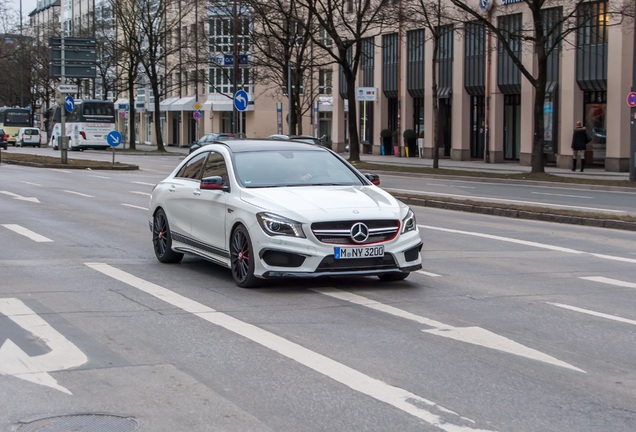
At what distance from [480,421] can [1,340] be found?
3.91 meters

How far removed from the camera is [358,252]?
10109 mm

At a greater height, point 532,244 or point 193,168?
point 193,168

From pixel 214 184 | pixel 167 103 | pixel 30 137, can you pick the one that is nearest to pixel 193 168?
pixel 214 184

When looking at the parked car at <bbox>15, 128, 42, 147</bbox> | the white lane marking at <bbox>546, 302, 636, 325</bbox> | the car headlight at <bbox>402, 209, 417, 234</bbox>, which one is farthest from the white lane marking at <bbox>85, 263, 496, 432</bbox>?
the parked car at <bbox>15, 128, 42, 147</bbox>

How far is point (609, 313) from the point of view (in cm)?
920

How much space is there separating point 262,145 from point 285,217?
2.01 metres

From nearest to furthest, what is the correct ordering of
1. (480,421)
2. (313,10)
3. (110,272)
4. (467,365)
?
(480,421)
(467,365)
(110,272)
(313,10)

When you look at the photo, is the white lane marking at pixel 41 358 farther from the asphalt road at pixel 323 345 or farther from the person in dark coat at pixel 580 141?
the person in dark coat at pixel 580 141

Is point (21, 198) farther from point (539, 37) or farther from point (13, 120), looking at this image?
point (13, 120)

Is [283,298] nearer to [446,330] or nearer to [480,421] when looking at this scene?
[446,330]

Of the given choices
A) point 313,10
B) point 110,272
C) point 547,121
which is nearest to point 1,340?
point 110,272

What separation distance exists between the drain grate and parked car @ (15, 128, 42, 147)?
8257 centimetres

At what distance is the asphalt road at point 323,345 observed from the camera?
19.2 feet

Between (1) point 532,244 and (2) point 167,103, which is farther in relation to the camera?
(2) point 167,103
